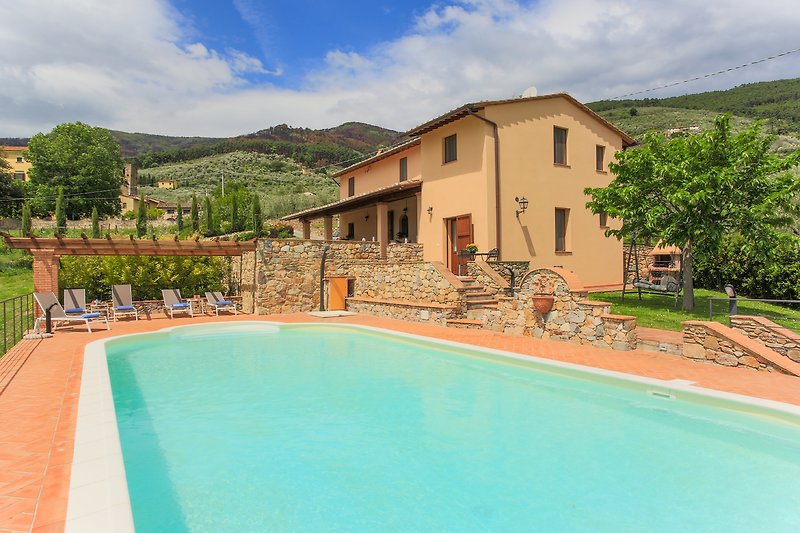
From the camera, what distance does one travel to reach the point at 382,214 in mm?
18703

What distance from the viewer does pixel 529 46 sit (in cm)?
1742

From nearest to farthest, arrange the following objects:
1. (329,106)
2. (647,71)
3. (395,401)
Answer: (395,401) → (647,71) → (329,106)

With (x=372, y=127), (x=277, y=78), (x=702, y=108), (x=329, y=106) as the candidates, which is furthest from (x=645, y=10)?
(x=372, y=127)

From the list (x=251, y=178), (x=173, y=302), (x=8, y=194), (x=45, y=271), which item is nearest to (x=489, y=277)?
(x=173, y=302)

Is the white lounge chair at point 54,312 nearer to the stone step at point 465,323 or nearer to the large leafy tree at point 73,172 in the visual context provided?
the stone step at point 465,323

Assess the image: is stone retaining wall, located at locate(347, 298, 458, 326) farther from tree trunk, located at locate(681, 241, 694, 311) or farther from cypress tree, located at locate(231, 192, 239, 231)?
cypress tree, located at locate(231, 192, 239, 231)

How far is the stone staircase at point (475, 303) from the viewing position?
1205 cm

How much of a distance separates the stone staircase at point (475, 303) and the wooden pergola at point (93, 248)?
8.23 metres

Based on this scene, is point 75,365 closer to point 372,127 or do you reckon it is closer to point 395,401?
point 395,401

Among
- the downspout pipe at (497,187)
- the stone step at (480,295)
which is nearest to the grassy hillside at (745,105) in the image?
the downspout pipe at (497,187)

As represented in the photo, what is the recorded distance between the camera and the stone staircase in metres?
12.1

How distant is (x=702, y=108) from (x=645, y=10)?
2233 inches

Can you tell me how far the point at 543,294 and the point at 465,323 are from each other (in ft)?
9.16

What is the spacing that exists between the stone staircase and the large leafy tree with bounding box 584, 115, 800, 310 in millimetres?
4282
